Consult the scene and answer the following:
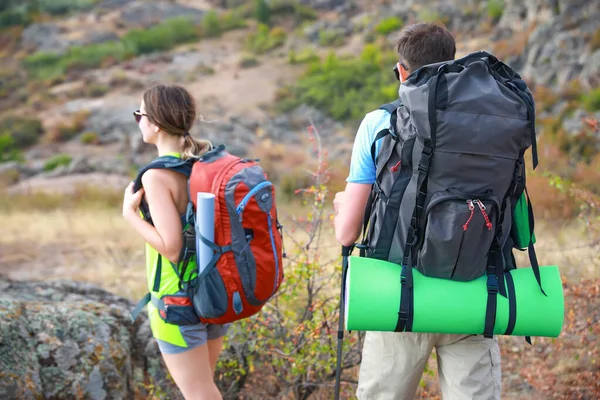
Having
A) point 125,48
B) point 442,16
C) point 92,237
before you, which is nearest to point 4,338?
point 92,237

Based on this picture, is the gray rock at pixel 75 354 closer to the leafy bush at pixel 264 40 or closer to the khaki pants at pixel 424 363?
the khaki pants at pixel 424 363

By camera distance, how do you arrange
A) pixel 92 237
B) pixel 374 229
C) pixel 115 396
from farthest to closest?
pixel 92 237
pixel 115 396
pixel 374 229

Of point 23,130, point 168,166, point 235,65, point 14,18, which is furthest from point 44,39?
point 168,166

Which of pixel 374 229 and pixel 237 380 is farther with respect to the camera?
pixel 237 380

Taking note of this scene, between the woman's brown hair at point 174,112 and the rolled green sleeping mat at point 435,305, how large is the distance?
83cm

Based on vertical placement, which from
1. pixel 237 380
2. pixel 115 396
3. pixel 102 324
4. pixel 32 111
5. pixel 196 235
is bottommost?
pixel 32 111

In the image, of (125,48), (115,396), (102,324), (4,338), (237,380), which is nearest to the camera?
(4,338)

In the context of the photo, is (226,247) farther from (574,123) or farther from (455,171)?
(574,123)

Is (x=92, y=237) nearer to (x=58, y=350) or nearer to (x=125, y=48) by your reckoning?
(x=58, y=350)

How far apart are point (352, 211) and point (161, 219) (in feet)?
2.24

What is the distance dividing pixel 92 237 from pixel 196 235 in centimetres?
689

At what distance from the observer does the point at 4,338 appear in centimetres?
267

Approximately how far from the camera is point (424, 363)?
6.55ft

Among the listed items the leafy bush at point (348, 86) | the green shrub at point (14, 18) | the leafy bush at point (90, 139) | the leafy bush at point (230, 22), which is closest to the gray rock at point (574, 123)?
the leafy bush at point (348, 86)
